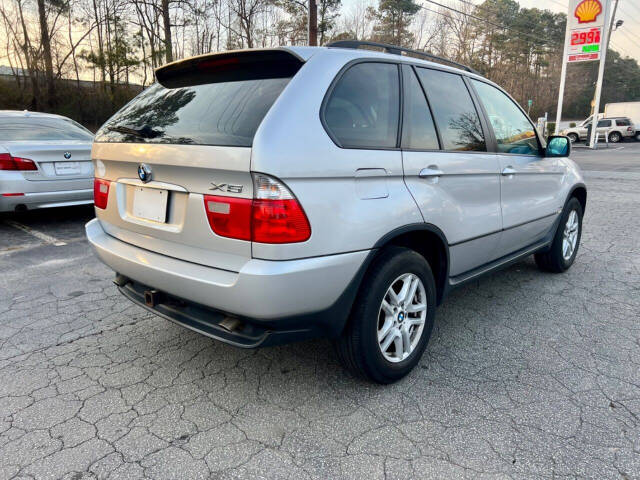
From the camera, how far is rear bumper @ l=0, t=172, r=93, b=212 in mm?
5299

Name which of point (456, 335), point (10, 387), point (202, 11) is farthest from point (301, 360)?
point (202, 11)

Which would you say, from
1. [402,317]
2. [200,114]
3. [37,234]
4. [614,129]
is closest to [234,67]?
[200,114]

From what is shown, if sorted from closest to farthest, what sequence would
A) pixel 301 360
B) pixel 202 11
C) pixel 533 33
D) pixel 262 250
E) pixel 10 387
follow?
pixel 262 250 → pixel 10 387 → pixel 301 360 → pixel 202 11 → pixel 533 33

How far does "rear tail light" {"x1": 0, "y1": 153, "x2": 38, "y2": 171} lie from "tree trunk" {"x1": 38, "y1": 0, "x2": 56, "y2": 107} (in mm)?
17445

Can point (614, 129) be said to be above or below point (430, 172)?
above

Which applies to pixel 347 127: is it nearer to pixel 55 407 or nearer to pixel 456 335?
pixel 456 335

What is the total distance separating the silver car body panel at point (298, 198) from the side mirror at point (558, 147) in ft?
4.69

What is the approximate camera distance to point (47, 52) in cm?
1966

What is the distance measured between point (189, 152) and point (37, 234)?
4.67 metres

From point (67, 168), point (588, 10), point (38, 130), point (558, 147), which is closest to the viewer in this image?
point (558, 147)

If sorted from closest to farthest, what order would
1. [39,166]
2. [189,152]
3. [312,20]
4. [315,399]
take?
[189,152] < [315,399] < [39,166] < [312,20]

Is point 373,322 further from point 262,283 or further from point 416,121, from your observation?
point 416,121

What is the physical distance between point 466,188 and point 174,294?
6.11 feet

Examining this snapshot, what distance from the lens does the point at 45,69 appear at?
19.8 m
